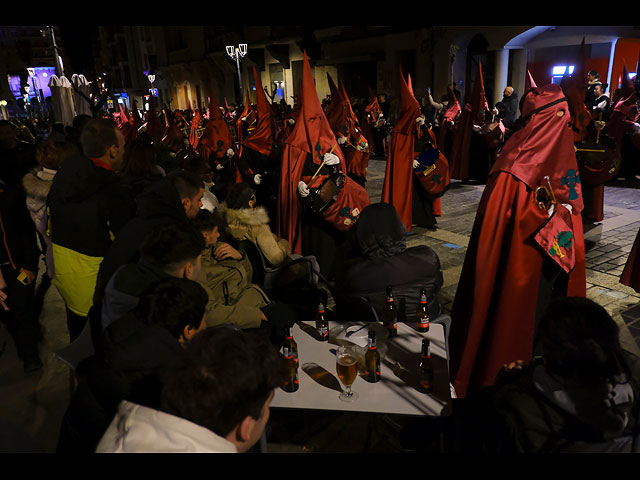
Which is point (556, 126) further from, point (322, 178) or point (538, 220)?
point (322, 178)

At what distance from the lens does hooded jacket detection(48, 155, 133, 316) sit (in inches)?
126

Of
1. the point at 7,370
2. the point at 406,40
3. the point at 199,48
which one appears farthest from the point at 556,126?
the point at 199,48

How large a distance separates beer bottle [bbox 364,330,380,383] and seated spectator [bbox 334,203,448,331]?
23.4 inches

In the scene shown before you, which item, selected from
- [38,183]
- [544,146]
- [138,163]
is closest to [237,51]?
[138,163]

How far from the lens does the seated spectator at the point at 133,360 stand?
1952 millimetres

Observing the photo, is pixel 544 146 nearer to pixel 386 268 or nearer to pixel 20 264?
pixel 386 268

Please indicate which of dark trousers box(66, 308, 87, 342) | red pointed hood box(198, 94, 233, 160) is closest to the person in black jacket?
dark trousers box(66, 308, 87, 342)

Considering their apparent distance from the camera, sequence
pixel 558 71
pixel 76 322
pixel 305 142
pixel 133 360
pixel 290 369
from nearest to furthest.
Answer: pixel 133 360, pixel 290 369, pixel 76 322, pixel 305 142, pixel 558 71

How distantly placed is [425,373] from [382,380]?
0.23 m

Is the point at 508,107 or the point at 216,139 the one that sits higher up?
the point at 508,107

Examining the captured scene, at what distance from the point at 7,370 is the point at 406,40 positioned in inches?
783

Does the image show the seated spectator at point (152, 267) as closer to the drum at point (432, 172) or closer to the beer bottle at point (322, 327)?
the beer bottle at point (322, 327)

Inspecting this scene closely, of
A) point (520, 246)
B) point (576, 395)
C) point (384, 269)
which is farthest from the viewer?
point (520, 246)

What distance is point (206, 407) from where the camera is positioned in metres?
1.41
